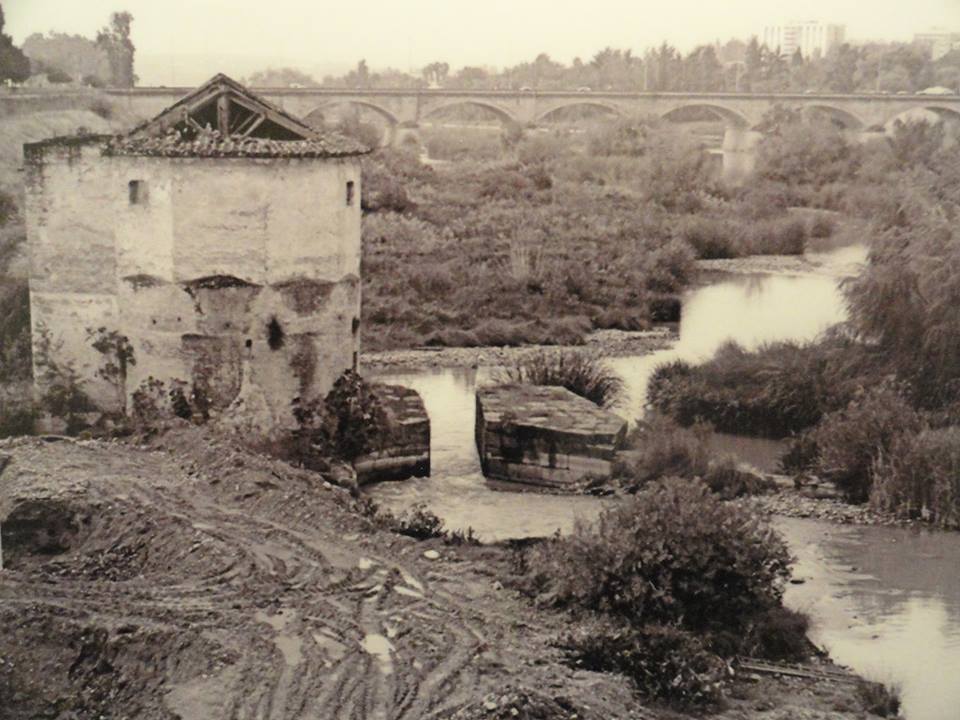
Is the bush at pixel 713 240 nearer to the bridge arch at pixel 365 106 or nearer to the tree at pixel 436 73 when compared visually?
the bridge arch at pixel 365 106

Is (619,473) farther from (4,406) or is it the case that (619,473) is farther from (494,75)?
(494,75)

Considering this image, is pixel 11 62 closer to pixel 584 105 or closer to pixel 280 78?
pixel 280 78

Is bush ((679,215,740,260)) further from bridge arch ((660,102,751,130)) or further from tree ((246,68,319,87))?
tree ((246,68,319,87))

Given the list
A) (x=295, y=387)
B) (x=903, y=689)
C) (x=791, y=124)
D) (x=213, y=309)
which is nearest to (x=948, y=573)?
(x=903, y=689)

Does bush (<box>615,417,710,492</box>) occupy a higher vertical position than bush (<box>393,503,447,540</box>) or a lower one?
higher

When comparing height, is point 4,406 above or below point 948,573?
above

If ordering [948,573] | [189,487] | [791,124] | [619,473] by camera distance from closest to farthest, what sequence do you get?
[189,487]
[948,573]
[619,473]
[791,124]

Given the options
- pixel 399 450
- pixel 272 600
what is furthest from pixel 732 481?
pixel 272 600

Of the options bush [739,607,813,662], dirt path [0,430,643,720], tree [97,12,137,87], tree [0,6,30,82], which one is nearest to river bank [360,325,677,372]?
tree [97,12,137,87]
